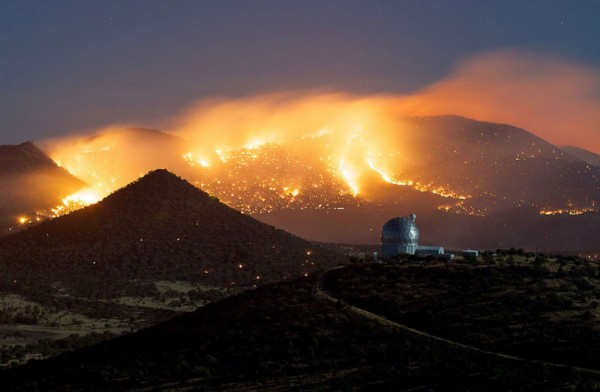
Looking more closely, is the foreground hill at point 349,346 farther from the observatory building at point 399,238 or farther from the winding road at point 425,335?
the observatory building at point 399,238

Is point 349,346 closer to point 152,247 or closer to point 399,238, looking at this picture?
point 399,238

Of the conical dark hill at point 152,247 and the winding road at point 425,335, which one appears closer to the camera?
the winding road at point 425,335

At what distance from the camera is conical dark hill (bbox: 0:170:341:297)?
127 metres

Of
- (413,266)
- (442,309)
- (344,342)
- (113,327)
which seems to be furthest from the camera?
(113,327)

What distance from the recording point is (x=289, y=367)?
44.4m

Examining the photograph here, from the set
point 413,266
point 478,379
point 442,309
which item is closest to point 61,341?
point 413,266

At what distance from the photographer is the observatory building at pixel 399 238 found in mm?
98375

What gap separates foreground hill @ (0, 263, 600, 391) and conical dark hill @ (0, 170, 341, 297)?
63307mm

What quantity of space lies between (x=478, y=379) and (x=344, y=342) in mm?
8814

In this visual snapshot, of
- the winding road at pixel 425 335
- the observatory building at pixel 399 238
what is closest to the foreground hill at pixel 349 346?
the winding road at pixel 425 335

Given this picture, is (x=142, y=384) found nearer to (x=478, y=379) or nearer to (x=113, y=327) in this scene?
(x=478, y=379)

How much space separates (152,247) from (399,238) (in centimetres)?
5231

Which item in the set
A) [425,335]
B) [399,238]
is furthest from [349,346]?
[399,238]

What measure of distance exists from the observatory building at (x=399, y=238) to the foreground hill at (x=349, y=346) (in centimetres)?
3825
